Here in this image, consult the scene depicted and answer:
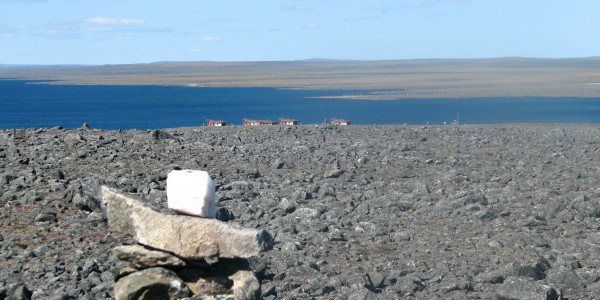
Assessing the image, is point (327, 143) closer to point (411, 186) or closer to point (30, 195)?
point (411, 186)

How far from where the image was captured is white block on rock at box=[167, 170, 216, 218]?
29.0 feet

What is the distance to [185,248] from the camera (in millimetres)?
9047

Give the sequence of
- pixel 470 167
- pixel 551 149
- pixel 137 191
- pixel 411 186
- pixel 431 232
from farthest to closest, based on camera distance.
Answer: pixel 551 149, pixel 470 167, pixel 411 186, pixel 137 191, pixel 431 232

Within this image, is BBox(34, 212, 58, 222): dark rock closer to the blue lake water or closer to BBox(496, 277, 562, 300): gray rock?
BBox(496, 277, 562, 300): gray rock

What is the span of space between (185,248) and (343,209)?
8.47m

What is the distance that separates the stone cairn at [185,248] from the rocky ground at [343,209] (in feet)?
1.65

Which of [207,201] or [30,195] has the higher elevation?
[207,201]

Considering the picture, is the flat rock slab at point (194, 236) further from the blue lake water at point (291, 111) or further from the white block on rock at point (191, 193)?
the blue lake water at point (291, 111)

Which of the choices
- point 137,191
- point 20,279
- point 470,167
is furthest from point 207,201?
point 470,167

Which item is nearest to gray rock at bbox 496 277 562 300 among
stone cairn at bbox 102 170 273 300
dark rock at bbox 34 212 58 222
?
stone cairn at bbox 102 170 273 300

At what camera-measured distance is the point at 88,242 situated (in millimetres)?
13219

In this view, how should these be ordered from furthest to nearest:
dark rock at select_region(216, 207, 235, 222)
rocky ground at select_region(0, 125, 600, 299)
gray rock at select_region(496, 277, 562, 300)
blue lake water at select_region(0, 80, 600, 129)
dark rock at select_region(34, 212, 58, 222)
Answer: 1. blue lake water at select_region(0, 80, 600, 129)
2. dark rock at select_region(216, 207, 235, 222)
3. dark rock at select_region(34, 212, 58, 222)
4. rocky ground at select_region(0, 125, 600, 299)
5. gray rock at select_region(496, 277, 562, 300)

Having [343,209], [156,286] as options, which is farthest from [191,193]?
[343,209]

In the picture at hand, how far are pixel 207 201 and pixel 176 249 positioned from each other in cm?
57
